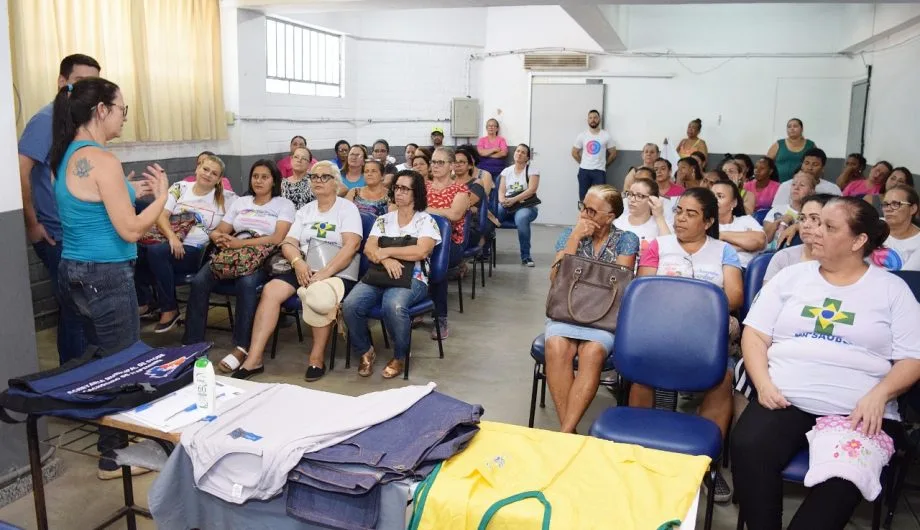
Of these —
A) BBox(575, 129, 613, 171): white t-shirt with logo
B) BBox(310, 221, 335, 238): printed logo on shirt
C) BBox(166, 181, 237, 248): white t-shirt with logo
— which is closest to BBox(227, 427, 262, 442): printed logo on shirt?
BBox(310, 221, 335, 238): printed logo on shirt

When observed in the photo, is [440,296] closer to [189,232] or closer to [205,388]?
[189,232]

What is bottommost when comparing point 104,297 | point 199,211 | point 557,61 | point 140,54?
point 104,297

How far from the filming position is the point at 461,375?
429 centimetres

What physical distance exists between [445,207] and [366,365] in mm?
1560

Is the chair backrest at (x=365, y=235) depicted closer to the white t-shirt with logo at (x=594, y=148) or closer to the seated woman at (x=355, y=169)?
the seated woman at (x=355, y=169)

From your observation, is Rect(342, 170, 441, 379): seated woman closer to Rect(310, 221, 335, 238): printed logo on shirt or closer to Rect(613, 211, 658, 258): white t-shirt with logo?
Rect(310, 221, 335, 238): printed logo on shirt

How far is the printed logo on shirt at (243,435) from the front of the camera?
1813mm

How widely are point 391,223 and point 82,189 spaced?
1.96 m

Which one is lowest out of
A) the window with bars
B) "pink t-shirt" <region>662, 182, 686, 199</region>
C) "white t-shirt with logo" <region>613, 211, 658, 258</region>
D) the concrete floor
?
the concrete floor

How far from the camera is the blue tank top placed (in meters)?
2.71

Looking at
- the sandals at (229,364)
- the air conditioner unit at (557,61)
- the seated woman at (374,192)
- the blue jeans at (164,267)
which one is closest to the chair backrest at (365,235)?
the seated woman at (374,192)

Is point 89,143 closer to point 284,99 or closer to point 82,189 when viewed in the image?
point 82,189

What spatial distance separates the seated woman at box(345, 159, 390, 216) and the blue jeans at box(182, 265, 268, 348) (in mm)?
1305

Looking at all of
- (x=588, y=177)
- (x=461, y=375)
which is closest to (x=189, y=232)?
(x=461, y=375)
